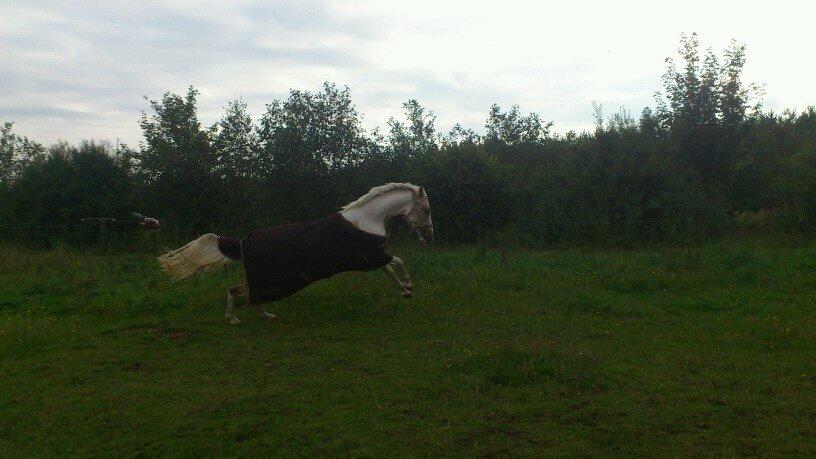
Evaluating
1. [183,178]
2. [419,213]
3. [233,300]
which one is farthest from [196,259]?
[183,178]

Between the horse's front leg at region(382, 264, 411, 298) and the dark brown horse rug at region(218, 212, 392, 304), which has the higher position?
the dark brown horse rug at region(218, 212, 392, 304)

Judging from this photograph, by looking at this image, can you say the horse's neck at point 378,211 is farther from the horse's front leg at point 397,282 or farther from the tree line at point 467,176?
the tree line at point 467,176

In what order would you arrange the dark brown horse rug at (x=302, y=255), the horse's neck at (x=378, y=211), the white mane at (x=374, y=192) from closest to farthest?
the dark brown horse rug at (x=302, y=255)
the horse's neck at (x=378, y=211)
the white mane at (x=374, y=192)

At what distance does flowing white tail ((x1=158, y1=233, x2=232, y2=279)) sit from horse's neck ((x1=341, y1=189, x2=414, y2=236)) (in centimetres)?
184

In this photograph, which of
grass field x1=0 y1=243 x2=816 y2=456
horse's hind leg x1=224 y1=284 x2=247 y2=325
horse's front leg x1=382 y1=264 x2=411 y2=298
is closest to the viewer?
grass field x1=0 y1=243 x2=816 y2=456

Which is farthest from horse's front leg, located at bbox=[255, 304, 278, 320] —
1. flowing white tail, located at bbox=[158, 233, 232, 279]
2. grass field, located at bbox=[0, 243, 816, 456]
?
flowing white tail, located at bbox=[158, 233, 232, 279]

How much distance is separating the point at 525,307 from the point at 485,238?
27.3 feet

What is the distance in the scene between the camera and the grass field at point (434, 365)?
4.84 m

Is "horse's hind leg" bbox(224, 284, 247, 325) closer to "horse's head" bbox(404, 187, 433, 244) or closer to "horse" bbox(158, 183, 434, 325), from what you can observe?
"horse" bbox(158, 183, 434, 325)

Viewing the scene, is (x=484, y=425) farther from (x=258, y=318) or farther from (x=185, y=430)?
(x=258, y=318)

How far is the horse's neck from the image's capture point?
356 inches

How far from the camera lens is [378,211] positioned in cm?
927

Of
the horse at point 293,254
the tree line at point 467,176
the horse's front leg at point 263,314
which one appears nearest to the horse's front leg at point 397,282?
the horse at point 293,254

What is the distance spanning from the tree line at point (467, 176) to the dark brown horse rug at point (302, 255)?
8.60m
